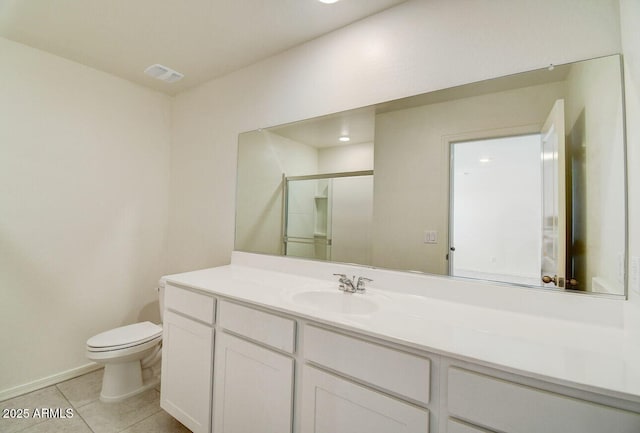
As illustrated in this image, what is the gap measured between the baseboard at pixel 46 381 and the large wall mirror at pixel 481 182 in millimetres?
1941

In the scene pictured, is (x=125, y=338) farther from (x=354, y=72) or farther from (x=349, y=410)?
(x=354, y=72)

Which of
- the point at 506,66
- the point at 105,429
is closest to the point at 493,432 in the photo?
the point at 506,66

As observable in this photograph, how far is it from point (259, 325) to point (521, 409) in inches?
37.3

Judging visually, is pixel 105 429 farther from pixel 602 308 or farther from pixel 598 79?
pixel 598 79

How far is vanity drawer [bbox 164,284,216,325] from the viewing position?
1414 millimetres

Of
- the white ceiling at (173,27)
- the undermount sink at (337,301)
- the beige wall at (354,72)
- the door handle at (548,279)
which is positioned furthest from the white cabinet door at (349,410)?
the white ceiling at (173,27)

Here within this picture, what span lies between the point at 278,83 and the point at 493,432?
2.15 m

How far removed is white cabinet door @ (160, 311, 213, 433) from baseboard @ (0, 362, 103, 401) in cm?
111

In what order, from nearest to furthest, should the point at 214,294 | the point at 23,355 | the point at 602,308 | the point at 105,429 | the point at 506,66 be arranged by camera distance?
the point at 602,308 < the point at 506,66 < the point at 214,294 < the point at 105,429 < the point at 23,355

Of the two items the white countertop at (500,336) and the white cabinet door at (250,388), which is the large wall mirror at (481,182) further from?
the white cabinet door at (250,388)

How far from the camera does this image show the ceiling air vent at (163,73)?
2160 mm

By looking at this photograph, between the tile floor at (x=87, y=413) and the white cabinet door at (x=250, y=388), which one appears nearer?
the white cabinet door at (x=250, y=388)

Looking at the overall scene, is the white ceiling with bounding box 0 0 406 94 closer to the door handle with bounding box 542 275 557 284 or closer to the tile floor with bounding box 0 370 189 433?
the door handle with bounding box 542 275 557 284

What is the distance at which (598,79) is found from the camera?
1053mm
